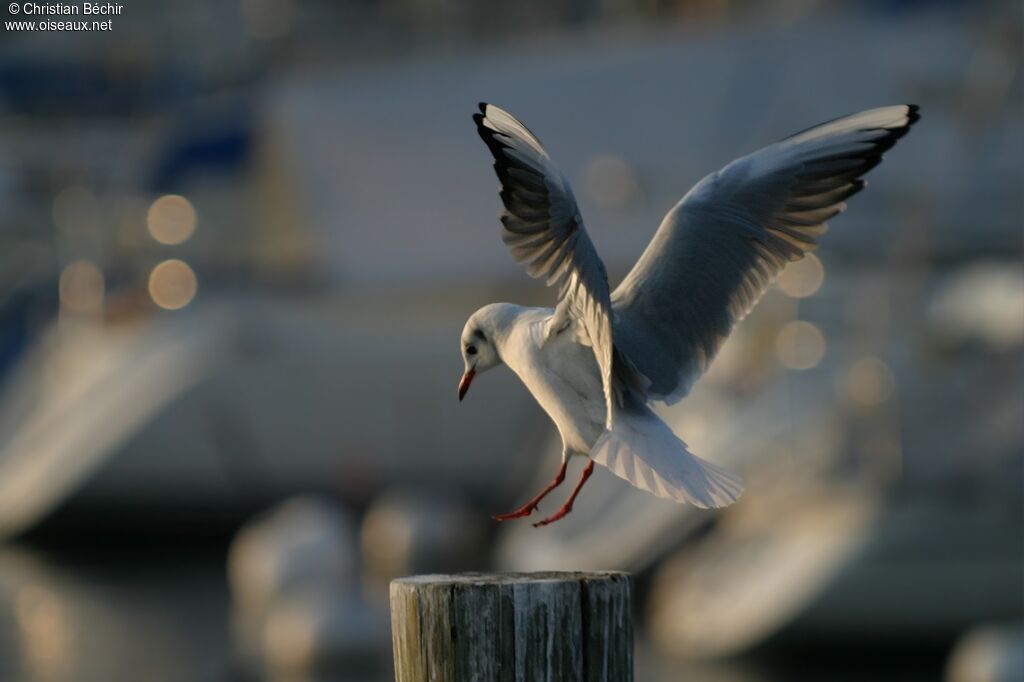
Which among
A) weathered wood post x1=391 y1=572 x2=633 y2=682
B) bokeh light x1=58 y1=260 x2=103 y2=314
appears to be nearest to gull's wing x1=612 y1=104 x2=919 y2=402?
weathered wood post x1=391 y1=572 x2=633 y2=682

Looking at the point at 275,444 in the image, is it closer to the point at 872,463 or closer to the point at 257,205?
the point at 257,205

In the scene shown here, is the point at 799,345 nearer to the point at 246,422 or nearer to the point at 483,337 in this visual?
the point at 246,422

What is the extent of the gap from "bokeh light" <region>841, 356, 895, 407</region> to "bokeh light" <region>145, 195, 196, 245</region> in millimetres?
12565

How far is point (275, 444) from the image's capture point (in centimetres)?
2139

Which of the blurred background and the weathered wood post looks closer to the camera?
the weathered wood post

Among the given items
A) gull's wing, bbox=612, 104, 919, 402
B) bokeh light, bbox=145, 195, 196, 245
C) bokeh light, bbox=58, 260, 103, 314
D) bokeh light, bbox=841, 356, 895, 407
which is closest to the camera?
gull's wing, bbox=612, 104, 919, 402

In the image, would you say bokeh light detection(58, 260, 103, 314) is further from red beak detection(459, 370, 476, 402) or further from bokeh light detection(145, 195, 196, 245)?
red beak detection(459, 370, 476, 402)

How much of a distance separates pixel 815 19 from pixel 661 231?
21.3 metres

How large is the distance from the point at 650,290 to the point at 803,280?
15.4 metres

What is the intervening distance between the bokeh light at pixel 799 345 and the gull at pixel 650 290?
43.4 feet

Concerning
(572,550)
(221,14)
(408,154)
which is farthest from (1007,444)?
(221,14)

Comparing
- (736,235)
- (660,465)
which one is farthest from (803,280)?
(660,465)

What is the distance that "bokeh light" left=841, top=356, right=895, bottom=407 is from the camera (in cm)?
1340

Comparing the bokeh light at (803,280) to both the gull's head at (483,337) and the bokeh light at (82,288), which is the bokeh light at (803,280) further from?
the gull's head at (483,337)
